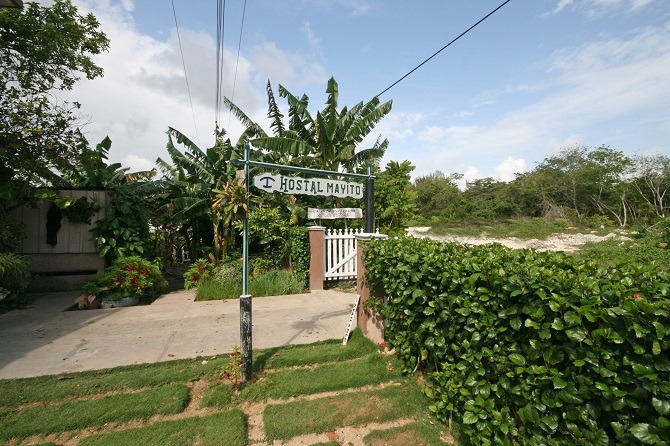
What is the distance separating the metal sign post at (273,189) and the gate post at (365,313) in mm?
243

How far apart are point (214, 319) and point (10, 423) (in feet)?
9.96

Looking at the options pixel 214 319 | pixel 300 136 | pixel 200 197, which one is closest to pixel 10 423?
pixel 214 319

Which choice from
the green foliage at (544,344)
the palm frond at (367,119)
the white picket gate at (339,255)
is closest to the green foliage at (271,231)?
the white picket gate at (339,255)

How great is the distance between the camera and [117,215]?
8328 millimetres

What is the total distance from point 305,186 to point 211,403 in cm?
262

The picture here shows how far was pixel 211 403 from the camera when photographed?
3133 mm

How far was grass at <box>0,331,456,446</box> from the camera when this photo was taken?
2.69 m

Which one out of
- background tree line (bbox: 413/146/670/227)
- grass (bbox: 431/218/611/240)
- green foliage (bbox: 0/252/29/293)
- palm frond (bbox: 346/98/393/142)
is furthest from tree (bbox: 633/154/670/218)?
green foliage (bbox: 0/252/29/293)

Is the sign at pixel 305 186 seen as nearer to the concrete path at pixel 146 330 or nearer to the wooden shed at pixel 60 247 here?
the concrete path at pixel 146 330

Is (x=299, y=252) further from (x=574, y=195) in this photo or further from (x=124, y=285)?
(x=574, y=195)

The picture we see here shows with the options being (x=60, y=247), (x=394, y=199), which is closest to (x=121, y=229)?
(x=60, y=247)

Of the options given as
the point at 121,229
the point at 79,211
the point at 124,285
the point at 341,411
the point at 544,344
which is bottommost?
the point at 341,411

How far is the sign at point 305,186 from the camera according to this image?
152 inches

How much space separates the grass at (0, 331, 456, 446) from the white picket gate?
14.2ft
